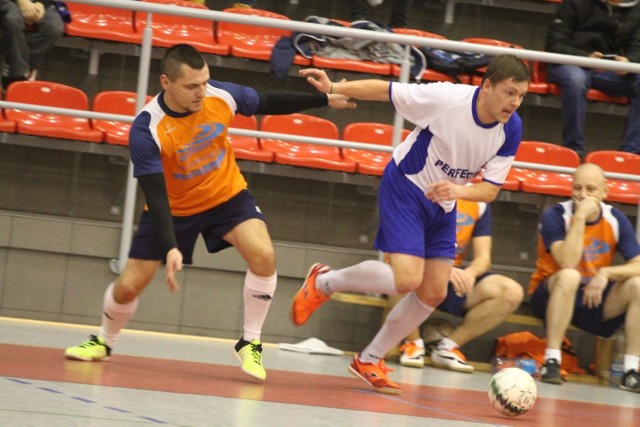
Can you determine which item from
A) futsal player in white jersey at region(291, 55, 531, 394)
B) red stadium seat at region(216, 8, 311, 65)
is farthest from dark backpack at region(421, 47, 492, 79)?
futsal player in white jersey at region(291, 55, 531, 394)

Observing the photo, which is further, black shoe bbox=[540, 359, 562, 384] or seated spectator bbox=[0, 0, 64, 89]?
seated spectator bbox=[0, 0, 64, 89]

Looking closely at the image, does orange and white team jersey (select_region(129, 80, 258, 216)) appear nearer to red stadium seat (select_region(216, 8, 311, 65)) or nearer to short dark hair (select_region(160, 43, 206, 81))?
short dark hair (select_region(160, 43, 206, 81))

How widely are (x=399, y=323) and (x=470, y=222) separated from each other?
1921 mm

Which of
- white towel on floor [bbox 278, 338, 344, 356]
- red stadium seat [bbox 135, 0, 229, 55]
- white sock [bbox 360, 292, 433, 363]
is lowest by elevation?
white towel on floor [bbox 278, 338, 344, 356]

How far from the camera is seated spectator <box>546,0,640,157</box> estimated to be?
8.36 metres

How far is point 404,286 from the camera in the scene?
516cm

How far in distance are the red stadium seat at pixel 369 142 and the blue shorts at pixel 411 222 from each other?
2.28 meters

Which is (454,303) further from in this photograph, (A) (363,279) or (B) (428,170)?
(B) (428,170)

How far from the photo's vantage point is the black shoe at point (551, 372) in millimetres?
6699

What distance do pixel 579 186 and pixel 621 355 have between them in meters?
1.32

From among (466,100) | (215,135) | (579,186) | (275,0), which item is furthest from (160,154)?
(275,0)

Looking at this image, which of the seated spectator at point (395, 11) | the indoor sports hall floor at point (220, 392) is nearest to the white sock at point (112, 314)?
the indoor sports hall floor at point (220, 392)

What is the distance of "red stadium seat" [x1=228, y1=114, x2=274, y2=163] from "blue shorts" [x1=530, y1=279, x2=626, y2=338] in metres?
2.20

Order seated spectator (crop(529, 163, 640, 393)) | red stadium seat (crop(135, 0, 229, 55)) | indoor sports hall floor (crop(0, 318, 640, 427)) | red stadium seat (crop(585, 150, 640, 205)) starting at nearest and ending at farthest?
indoor sports hall floor (crop(0, 318, 640, 427)), seated spectator (crop(529, 163, 640, 393)), red stadium seat (crop(585, 150, 640, 205)), red stadium seat (crop(135, 0, 229, 55))
